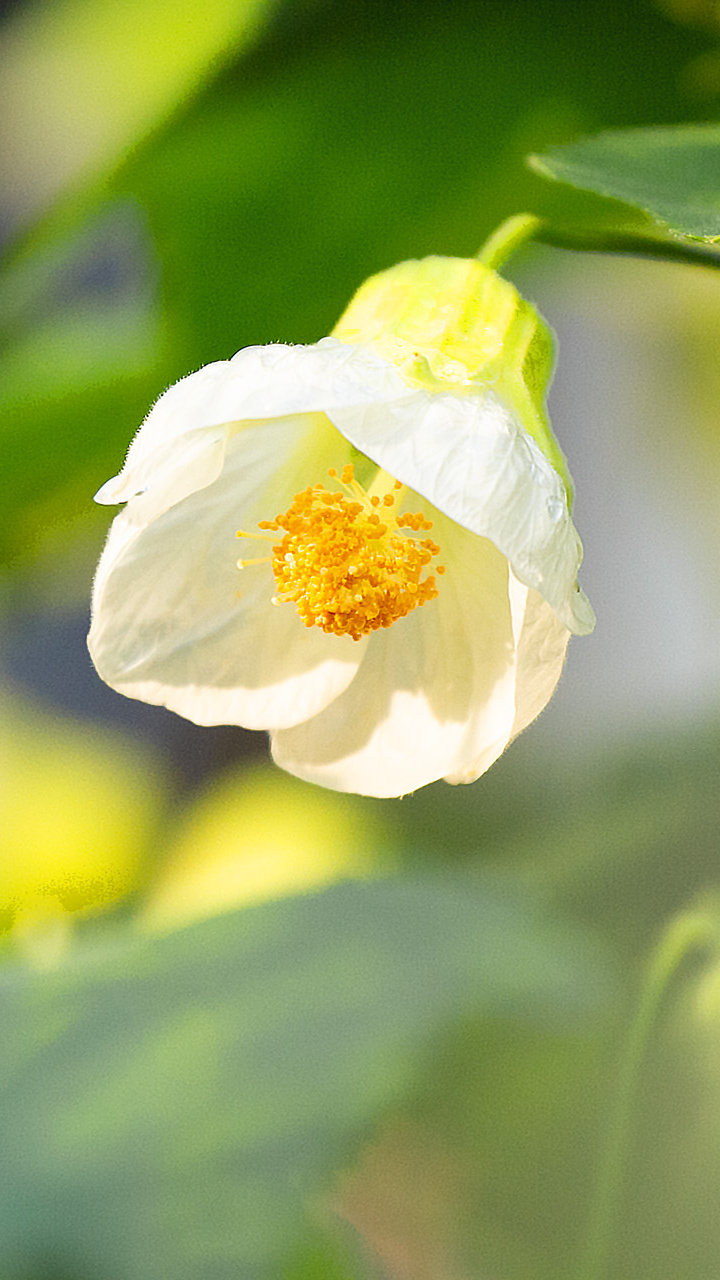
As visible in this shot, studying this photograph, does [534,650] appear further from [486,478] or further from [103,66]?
[103,66]

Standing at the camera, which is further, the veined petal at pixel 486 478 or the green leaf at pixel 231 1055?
the green leaf at pixel 231 1055

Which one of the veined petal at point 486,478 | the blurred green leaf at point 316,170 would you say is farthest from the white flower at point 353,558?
the blurred green leaf at point 316,170

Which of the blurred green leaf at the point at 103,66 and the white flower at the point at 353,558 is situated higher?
the blurred green leaf at the point at 103,66

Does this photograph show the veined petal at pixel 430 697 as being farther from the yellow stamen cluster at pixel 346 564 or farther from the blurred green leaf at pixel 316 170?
the blurred green leaf at pixel 316 170

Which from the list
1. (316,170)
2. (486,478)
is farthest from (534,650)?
(316,170)

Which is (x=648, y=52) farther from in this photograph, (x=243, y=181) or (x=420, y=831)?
(x=420, y=831)

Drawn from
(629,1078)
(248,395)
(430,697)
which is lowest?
(629,1078)
